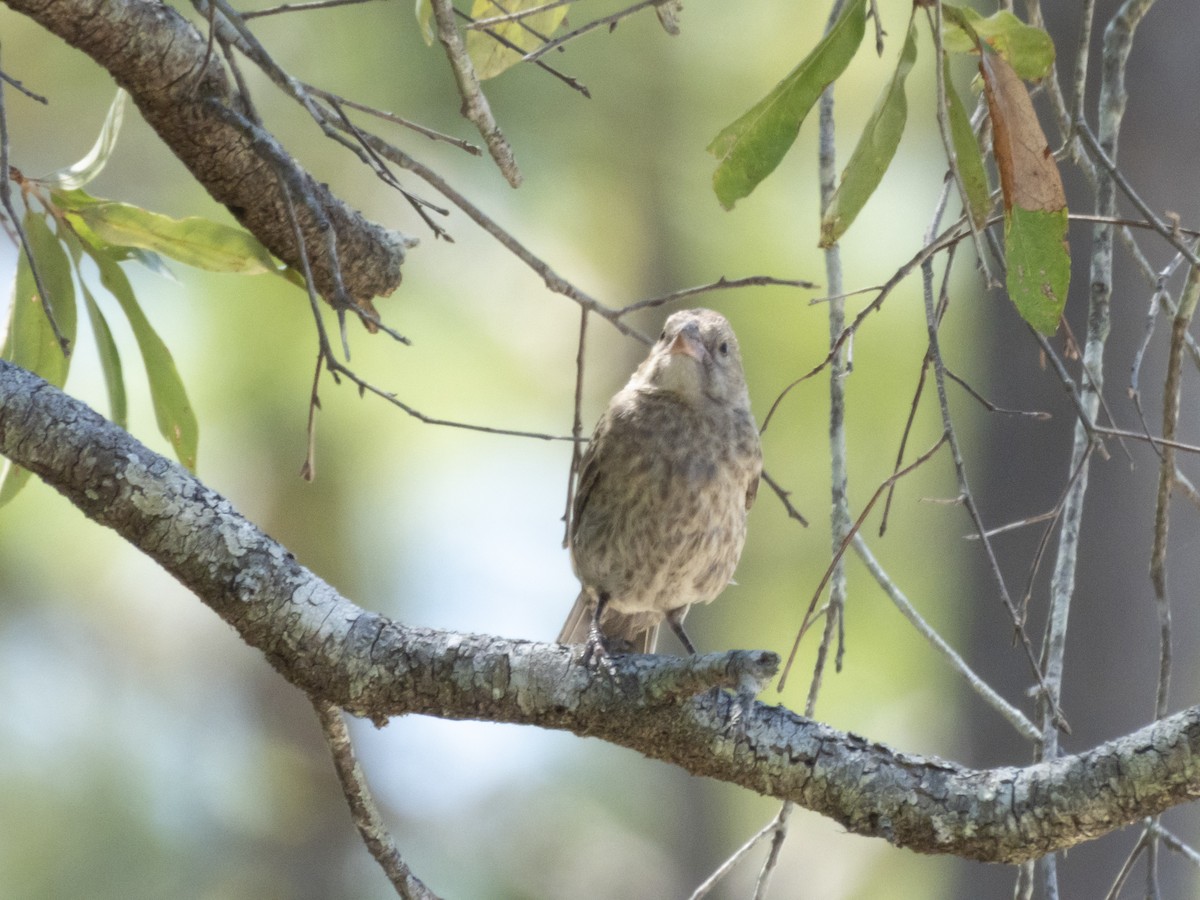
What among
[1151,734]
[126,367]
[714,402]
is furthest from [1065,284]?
[126,367]

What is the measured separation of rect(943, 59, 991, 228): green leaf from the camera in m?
2.04

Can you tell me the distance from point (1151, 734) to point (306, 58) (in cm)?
652

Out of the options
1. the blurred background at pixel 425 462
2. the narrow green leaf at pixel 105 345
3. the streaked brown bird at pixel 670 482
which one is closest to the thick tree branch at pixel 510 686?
the narrow green leaf at pixel 105 345

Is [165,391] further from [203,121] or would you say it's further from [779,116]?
[779,116]

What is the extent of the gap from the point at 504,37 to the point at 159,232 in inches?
33.5

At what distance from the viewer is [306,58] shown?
24.1 feet

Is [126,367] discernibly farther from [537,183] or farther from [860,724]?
[860,724]

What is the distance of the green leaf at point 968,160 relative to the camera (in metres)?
2.04

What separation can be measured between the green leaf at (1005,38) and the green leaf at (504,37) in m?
1.05

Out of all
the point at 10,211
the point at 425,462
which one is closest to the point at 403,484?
the point at 425,462

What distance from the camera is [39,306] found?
274 cm

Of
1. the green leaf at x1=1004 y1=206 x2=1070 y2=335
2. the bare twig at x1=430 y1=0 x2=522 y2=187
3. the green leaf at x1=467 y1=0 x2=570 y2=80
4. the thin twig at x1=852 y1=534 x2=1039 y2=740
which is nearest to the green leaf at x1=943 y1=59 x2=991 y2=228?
the green leaf at x1=1004 y1=206 x2=1070 y2=335

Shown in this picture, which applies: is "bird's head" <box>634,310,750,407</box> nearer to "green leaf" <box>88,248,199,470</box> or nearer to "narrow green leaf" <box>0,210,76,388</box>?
"green leaf" <box>88,248,199,470</box>

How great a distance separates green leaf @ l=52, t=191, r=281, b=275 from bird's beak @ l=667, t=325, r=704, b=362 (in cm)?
137
